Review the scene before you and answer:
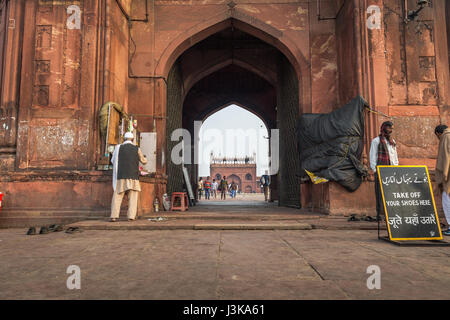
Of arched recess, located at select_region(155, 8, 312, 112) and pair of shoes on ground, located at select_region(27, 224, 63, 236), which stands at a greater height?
arched recess, located at select_region(155, 8, 312, 112)

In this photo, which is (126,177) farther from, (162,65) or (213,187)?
(213,187)

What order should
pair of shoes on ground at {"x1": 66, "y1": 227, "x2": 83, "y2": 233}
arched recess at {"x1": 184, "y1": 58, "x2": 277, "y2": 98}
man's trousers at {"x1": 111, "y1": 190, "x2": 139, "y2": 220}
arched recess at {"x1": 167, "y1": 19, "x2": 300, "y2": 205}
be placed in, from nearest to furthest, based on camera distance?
pair of shoes on ground at {"x1": 66, "y1": 227, "x2": 83, "y2": 233}
man's trousers at {"x1": 111, "y1": 190, "x2": 139, "y2": 220}
arched recess at {"x1": 167, "y1": 19, "x2": 300, "y2": 205}
arched recess at {"x1": 184, "y1": 58, "x2": 277, "y2": 98}

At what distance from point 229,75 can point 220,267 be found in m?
12.5

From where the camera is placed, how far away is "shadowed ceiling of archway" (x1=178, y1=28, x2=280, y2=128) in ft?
36.6

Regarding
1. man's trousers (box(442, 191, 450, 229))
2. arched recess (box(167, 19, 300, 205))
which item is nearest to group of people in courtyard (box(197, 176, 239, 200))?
arched recess (box(167, 19, 300, 205))

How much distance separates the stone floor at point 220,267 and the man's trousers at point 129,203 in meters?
1.60

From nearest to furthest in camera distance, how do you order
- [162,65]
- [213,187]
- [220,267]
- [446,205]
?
[220,267]
[446,205]
[162,65]
[213,187]

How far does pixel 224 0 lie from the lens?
845cm

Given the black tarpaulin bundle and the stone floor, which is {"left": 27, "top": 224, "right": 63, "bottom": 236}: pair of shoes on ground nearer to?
the stone floor

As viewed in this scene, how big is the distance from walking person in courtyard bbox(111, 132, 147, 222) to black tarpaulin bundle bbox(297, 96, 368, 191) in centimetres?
359

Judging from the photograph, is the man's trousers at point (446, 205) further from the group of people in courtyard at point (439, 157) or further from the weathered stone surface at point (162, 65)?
the weathered stone surface at point (162, 65)

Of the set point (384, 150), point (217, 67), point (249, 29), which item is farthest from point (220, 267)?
point (217, 67)

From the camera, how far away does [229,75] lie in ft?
46.5

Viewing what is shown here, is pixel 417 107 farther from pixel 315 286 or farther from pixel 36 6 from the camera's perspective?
pixel 36 6
